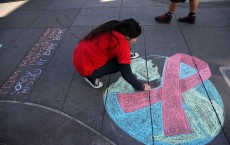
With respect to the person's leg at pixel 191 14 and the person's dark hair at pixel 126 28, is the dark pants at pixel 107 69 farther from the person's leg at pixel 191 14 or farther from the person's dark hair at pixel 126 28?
the person's leg at pixel 191 14

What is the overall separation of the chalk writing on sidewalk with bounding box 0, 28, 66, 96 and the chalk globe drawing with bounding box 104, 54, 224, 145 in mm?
1401

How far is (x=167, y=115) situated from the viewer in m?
2.93

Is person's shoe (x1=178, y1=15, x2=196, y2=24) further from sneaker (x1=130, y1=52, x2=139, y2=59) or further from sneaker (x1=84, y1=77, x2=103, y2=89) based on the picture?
sneaker (x1=84, y1=77, x2=103, y2=89)

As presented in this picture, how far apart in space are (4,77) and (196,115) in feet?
10.6

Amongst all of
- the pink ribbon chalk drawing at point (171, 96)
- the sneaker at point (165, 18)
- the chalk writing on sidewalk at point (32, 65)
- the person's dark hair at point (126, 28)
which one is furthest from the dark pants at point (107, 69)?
the sneaker at point (165, 18)

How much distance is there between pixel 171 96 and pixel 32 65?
259 centimetres

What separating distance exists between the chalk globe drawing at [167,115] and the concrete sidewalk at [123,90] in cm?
1

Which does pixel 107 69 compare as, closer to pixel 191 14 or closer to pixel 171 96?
pixel 171 96

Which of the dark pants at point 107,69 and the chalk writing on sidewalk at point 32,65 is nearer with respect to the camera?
the dark pants at point 107,69

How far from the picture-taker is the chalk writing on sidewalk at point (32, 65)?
141 inches

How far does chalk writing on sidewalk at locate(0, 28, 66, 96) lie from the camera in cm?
357

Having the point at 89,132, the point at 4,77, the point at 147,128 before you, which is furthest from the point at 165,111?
the point at 4,77

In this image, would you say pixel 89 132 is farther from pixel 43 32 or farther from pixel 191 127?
pixel 43 32

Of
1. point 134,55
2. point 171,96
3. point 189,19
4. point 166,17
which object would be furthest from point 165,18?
point 171,96
